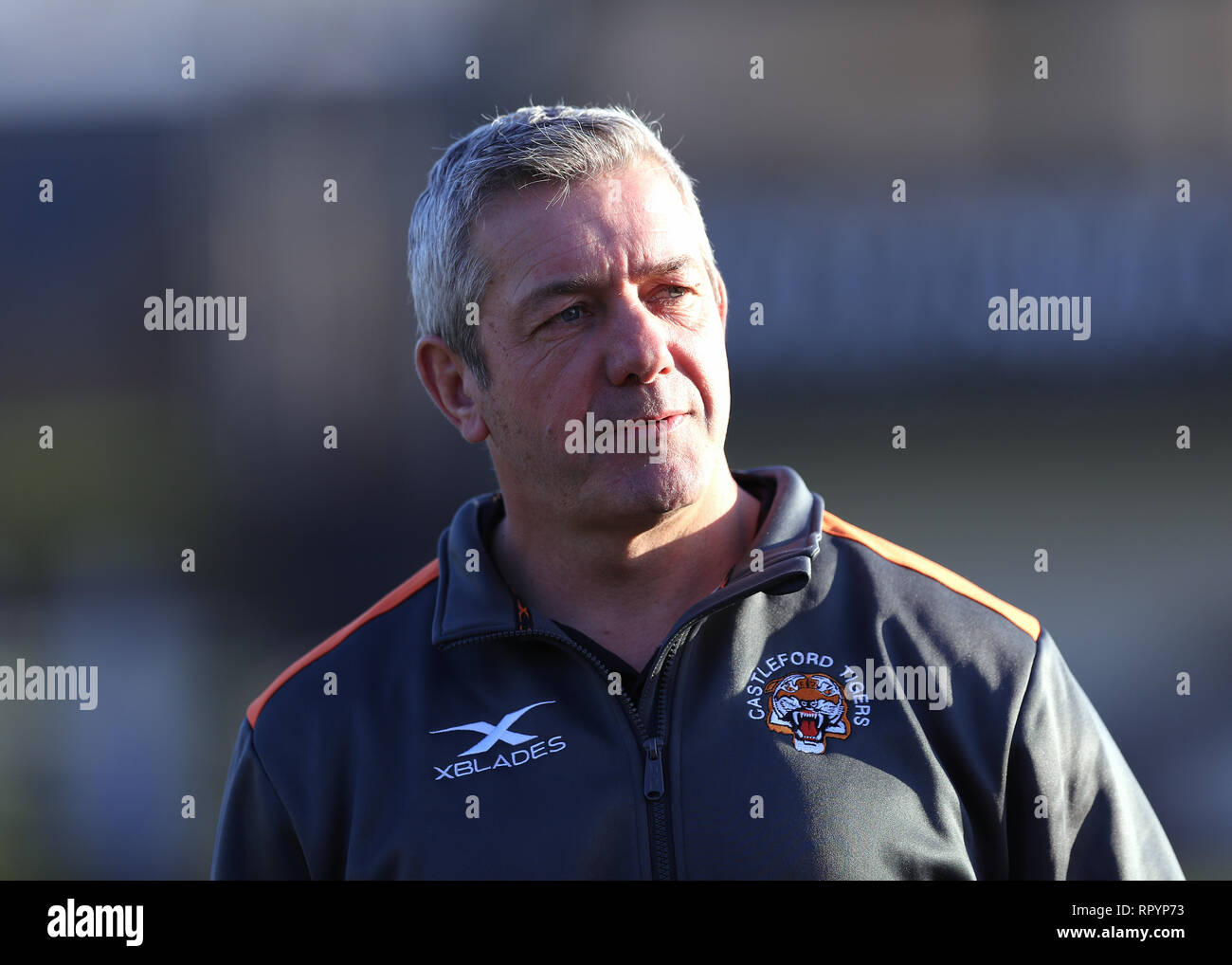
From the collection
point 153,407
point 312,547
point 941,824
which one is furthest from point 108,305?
point 941,824

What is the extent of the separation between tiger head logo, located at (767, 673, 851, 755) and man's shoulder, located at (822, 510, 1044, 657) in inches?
6.5

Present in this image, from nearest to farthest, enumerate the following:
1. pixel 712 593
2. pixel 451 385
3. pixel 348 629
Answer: pixel 712 593 < pixel 348 629 < pixel 451 385

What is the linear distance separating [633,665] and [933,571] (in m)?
0.54

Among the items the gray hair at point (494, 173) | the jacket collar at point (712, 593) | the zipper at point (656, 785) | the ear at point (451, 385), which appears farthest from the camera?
the ear at point (451, 385)

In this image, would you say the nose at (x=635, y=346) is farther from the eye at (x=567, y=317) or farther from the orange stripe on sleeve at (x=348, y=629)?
the orange stripe on sleeve at (x=348, y=629)

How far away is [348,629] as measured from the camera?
1.81 m

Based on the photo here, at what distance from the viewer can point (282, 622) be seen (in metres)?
3.47

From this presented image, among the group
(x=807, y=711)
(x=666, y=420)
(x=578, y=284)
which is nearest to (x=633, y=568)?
(x=666, y=420)

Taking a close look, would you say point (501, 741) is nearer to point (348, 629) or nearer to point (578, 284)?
point (348, 629)

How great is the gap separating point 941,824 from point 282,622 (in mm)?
2581

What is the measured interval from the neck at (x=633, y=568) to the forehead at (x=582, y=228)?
410 millimetres

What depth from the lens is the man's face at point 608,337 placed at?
1634 mm

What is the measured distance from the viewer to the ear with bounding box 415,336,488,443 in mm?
1875

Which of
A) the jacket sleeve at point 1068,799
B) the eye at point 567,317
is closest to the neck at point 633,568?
the eye at point 567,317
